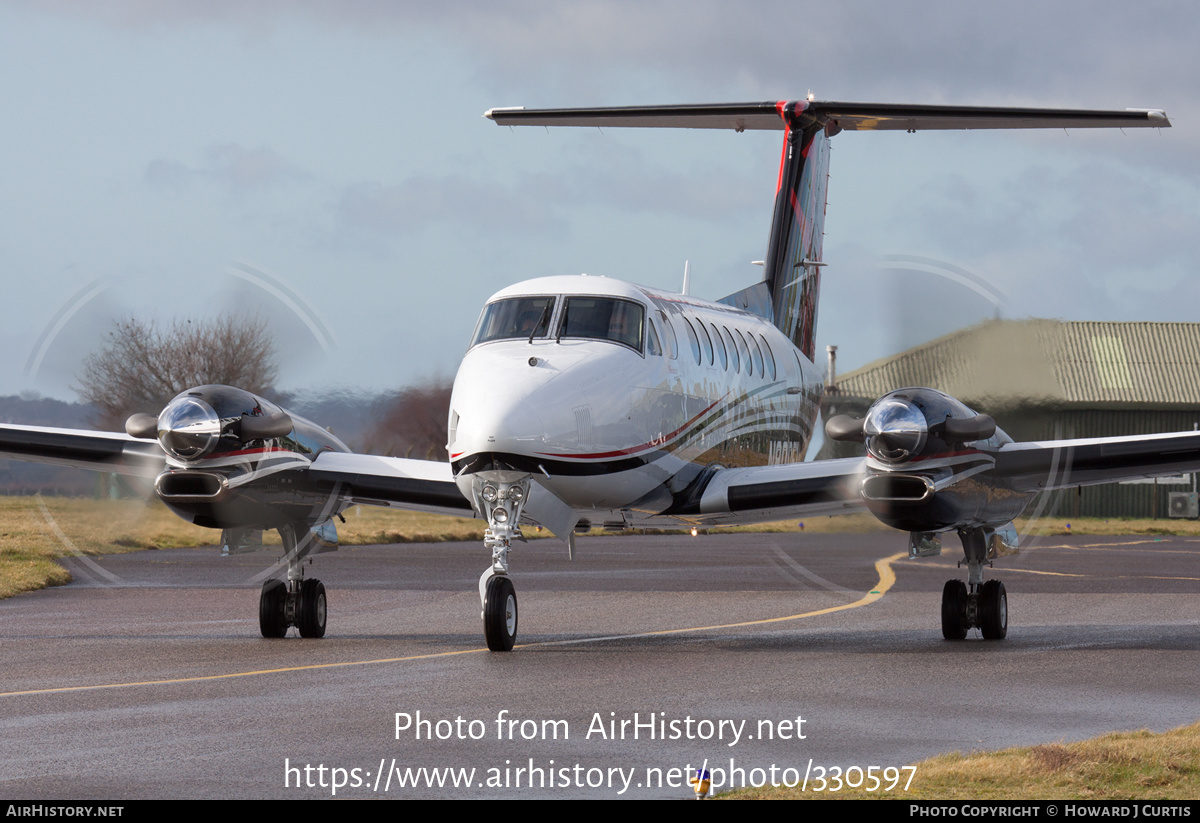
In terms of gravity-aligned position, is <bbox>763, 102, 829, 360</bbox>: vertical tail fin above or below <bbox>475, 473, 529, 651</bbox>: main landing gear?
above

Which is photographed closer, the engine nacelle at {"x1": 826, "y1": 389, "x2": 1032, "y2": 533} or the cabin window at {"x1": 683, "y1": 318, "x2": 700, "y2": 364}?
the engine nacelle at {"x1": 826, "y1": 389, "x2": 1032, "y2": 533}

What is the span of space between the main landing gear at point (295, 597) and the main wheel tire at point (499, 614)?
8.53 ft

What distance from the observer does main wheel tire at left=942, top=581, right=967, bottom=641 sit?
15344 millimetres

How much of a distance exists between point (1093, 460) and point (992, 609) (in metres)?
2.03

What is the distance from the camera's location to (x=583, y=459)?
43.7ft

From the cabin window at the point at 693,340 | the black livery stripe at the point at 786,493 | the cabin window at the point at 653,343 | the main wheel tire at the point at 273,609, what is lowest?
the main wheel tire at the point at 273,609

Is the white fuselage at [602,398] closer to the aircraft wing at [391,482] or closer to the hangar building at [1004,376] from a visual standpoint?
the aircraft wing at [391,482]

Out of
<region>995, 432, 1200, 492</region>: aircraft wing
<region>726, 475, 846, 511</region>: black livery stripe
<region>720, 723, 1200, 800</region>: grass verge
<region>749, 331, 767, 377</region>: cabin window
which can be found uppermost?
<region>749, 331, 767, 377</region>: cabin window

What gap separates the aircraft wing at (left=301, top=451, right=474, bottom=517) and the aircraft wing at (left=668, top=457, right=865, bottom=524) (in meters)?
2.53

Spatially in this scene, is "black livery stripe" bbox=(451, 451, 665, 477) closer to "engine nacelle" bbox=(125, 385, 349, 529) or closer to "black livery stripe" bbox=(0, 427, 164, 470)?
"engine nacelle" bbox=(125, 385, 349, 529)

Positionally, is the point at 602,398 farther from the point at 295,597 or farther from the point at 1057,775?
the point at 1057,775

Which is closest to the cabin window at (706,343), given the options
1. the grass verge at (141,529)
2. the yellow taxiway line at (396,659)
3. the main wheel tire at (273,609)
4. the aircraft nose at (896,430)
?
the grass verge at (141,529)

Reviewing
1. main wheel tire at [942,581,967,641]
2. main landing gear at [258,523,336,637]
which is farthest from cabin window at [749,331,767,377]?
main landing gear at [258,523,336,637]

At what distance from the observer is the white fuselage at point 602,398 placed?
1284 cm
